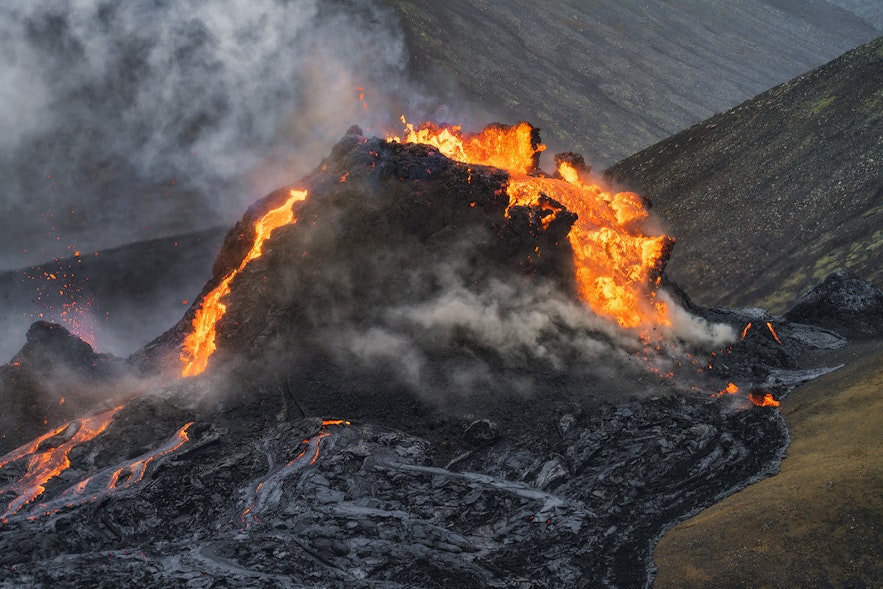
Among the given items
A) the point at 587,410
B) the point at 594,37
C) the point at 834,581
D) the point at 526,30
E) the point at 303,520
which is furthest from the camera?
the point at 594,37

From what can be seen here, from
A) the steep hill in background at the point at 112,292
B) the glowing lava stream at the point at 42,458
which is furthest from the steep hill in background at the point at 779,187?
the glowing lava stream at the point at 42,458

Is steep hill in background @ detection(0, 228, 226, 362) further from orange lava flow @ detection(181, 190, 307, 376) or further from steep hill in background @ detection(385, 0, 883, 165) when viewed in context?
steep hill in background @ detection(385, 0, 883, 165)

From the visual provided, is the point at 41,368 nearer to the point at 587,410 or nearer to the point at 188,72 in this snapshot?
the point at 587,410

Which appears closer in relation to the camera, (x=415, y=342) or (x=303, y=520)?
(x=303, y=520)

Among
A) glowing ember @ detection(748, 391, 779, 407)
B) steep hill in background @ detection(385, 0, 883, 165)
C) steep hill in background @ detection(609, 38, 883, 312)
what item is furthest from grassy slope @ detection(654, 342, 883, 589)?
steep hill in background @ detection(385, 0, 883, 165)

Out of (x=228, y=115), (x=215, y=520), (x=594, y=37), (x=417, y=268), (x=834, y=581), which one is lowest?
(x=834, y=581)

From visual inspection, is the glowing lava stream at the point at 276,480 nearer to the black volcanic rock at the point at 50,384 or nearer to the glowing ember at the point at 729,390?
the black volcanic rock at the point at 50,384

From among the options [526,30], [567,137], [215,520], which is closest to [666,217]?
[567,137]
